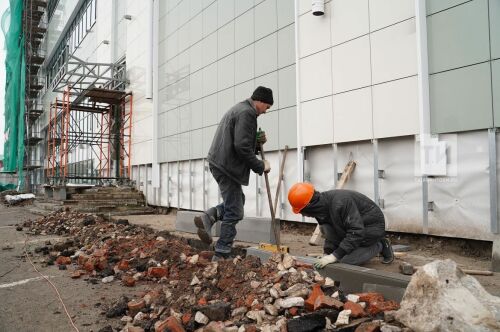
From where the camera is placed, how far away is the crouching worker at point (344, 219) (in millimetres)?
4027

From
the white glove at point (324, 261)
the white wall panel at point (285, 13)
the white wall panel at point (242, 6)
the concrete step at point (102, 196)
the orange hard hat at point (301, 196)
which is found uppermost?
the white wall panel at point (242, 6)

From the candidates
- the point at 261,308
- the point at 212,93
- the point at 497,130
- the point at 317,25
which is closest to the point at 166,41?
the point at 212,93

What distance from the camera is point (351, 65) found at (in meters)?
6.57

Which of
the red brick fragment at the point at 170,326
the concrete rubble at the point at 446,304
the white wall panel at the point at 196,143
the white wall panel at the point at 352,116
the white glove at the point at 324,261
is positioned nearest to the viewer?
the concrete rubble at the point at 446,304

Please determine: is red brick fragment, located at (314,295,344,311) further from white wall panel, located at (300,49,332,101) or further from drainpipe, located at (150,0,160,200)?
drainpipe, located at (150,0,160,200)

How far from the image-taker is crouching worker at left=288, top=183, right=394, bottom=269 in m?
4.03

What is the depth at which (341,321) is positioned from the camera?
2.72m

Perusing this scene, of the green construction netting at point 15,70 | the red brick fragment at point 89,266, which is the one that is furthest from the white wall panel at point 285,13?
the green construction netting at point 15,70

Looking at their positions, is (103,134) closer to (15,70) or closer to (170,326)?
(15,70)

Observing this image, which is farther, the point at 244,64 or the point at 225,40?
the point at 225,40

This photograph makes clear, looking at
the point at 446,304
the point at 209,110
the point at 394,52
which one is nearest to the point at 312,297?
the point at 446,304

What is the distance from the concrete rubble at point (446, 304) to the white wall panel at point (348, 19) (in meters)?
4.76

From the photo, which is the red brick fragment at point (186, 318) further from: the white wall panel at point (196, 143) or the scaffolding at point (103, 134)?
the scaffolding at point (103, 134)

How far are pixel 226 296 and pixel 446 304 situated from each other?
1.90m
